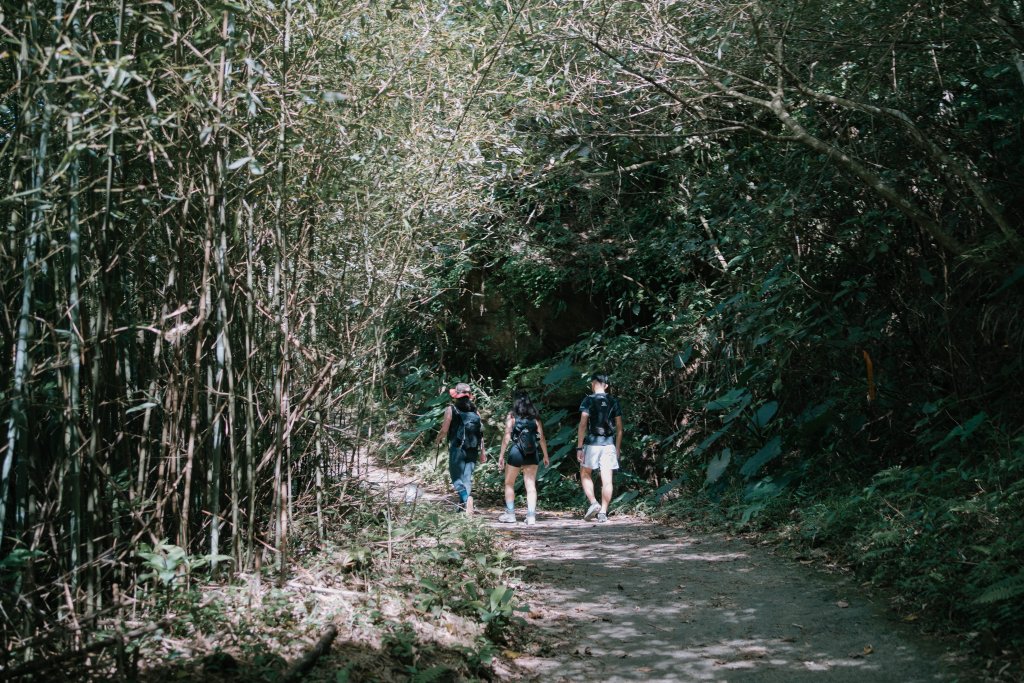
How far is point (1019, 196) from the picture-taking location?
7957mm

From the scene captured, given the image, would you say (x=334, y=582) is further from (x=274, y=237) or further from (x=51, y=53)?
(x=51, y=53)

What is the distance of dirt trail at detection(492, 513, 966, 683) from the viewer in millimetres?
4949

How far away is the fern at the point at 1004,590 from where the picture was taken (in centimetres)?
473

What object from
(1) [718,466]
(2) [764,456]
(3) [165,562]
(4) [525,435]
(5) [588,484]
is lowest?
(5) [588,484]

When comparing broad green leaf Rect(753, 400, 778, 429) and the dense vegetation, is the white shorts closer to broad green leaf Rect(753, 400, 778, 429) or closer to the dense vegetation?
the dense vegetation

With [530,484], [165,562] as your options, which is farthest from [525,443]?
[165,562]

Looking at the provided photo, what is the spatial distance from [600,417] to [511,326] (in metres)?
5.77

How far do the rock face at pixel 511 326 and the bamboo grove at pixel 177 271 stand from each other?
28.1 feet

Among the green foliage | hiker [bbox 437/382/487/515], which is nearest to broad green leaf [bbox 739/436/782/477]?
hiker [bbox 437/382/487/515]

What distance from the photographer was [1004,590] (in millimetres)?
4770

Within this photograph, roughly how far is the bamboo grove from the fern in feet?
12.4

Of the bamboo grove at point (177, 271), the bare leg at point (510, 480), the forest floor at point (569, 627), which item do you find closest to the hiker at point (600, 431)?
the bare leg at point (510, 480)

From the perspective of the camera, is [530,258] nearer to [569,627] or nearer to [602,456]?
[602,456]

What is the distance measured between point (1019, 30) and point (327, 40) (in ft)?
17.2
